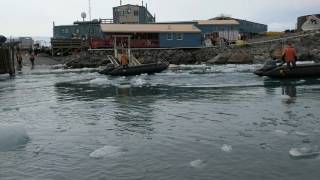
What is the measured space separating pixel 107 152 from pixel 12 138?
111 inches

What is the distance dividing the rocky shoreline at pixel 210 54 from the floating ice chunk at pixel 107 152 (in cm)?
4251

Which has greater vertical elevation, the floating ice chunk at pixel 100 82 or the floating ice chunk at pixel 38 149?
the floating ice chunk at pixel 100 82

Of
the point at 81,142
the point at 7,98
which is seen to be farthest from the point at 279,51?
the point at 81,142

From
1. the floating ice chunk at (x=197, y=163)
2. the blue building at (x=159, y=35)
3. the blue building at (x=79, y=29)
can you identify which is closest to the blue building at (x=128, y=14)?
the blue building at (x=79, y=29)

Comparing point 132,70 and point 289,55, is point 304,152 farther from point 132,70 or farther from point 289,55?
point 132,70

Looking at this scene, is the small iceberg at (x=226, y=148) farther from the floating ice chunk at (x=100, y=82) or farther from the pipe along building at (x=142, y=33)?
the pipe along building at (x=142, y=33)

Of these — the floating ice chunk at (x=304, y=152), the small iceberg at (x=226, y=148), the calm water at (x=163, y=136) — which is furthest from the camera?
the small iceberg at (x=226, y=148)

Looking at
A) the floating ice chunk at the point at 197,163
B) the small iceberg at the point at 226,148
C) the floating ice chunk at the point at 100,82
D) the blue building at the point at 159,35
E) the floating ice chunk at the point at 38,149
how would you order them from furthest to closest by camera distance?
the blue building at the point at 159,35, the floating ice chunk at the point at 100,82, the floating ice chunk at the point at 38,149, the small iceberg at the point at 226,148, the floating ice chunk at the point at 197,163

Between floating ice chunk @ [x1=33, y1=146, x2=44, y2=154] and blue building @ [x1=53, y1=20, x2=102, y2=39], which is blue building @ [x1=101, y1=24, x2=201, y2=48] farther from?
floating ice chunk @ [x1=33, y1=146, x2=44, y2=154]

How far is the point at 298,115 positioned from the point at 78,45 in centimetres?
5197

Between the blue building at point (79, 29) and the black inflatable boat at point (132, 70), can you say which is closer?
the black inflatable boat at point (132, 70)

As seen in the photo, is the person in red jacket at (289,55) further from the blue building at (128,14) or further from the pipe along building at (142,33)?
the blue building at (128,14)

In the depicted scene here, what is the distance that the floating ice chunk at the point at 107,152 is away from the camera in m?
11.3

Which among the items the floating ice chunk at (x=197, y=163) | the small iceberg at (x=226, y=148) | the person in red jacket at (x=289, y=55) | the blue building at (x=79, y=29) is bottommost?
the floating ice chunk at (x=197, y=163)
